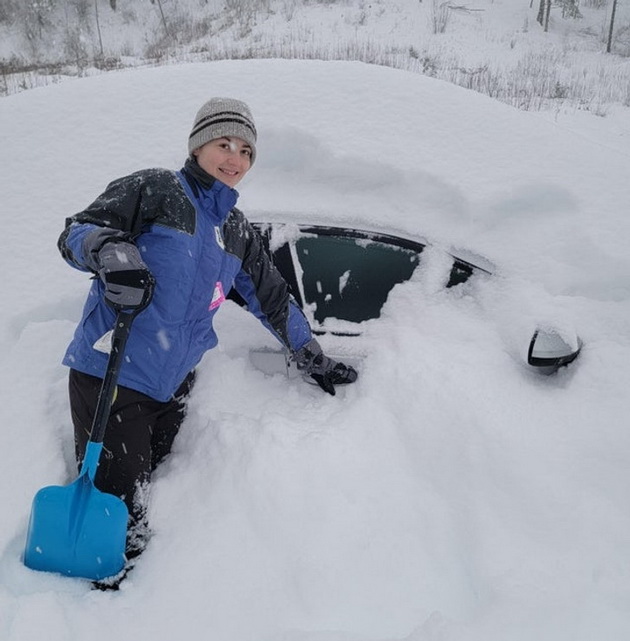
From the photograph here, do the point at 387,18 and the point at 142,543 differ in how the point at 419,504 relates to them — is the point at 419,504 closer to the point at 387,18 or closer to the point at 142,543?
the point at 142,543

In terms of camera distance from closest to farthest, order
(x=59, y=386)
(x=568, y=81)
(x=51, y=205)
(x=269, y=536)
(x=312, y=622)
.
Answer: (x=312, y=622) < (x=269, y=536) < (x=59, y=386) < (x=51, y=205) < (x=568, y=81)

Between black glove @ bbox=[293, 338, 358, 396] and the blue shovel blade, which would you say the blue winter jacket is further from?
black glove @ bbox=[293, 338, 358, 396]

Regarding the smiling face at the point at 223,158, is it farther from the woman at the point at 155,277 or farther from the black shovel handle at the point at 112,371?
the black shovel handle at the point at 112,371

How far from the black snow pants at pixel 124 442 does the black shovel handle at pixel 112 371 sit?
0.56 ft

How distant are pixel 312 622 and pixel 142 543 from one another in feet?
2.19

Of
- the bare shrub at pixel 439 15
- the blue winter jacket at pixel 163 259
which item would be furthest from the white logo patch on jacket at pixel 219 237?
the bare shrub at pixel 439 15

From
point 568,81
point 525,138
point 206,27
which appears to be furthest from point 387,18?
point 525,138

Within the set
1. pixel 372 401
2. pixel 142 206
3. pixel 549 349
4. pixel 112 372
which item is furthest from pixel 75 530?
pixel 549 349

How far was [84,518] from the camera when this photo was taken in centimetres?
152

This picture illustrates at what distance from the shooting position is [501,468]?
73.9 inches

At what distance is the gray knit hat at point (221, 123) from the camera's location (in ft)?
5.39

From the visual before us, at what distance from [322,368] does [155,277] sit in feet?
2.77

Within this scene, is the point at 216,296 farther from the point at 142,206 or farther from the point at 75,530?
the point at 75,530

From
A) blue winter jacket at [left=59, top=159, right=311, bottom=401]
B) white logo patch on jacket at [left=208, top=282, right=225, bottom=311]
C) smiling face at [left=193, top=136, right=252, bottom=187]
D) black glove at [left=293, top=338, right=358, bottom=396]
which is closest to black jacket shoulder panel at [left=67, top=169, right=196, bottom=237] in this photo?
blue winter jacket at [left=59, top=159, right=311, bottom=401]
